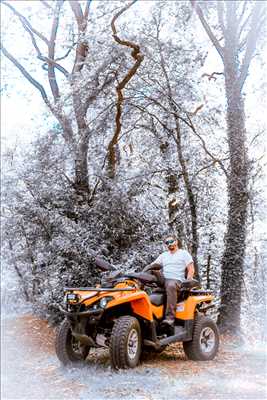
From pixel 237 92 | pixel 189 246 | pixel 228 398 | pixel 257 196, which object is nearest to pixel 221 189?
pixel 257 196

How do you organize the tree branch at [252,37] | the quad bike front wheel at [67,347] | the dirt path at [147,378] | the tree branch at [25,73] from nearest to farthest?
the dirt path at [147,378] < the quad bike front wheel at [67,347] < the tree branch at [252,37] < the tree branch at [25,73]

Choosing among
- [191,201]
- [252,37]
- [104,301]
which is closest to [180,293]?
[104,301]

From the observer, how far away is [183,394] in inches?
214

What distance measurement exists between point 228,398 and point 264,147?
326 inches

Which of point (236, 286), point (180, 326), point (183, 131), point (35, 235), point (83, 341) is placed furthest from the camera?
point (183, 131)

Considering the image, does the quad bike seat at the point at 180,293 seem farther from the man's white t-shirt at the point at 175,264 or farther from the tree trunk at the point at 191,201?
the tree trunk at the point at 191,201

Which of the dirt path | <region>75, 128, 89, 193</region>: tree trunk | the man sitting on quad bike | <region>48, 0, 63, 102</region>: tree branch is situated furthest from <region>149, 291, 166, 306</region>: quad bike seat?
<region>48, 0, 63, 102</region>: tree branch

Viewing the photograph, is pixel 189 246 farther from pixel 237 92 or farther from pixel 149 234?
pixel 237 92

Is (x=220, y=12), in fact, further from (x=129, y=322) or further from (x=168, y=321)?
(x=129, y=322)

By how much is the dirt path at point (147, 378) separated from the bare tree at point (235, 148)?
136 cm

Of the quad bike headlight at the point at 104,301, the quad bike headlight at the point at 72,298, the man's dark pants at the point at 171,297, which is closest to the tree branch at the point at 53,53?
the man's dark pants at the point at 171,297

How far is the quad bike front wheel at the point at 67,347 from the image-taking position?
277 inches

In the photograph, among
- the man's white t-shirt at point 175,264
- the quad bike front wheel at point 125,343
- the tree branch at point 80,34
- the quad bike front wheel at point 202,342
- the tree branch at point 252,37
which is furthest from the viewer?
the tree branch at point 80,34

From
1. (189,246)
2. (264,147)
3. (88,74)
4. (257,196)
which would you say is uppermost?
(88,74)
